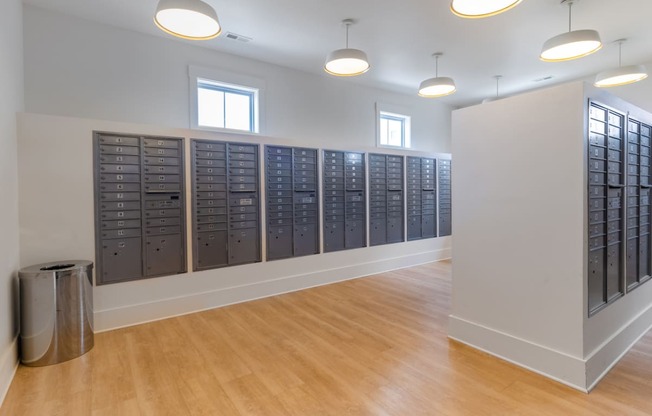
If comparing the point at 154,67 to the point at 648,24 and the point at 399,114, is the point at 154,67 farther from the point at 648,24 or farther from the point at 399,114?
the point at 648,24

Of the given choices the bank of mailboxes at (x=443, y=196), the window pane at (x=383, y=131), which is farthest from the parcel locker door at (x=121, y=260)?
the bank of mailboxes at (x=443, y=196)

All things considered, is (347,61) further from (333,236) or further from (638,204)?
(638,204)

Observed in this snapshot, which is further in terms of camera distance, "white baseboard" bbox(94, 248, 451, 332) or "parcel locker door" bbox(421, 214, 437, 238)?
"parcel locker door" bbox(421, 214, 437, 238)

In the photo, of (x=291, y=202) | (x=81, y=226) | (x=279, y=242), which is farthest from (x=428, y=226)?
(x=81, y=226)

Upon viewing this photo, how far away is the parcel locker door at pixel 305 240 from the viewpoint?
3793 mm

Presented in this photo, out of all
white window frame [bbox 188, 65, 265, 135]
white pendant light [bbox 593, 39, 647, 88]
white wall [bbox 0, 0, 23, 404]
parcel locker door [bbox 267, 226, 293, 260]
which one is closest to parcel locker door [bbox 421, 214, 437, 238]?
parcel locker door [bbox 267, 226, 293, 260]

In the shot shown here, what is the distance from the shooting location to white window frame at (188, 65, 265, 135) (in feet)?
11.6

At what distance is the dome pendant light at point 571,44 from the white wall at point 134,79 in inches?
105

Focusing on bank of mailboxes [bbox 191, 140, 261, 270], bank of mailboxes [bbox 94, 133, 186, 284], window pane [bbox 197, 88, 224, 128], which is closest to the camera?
bank of mailboxes [bbox 94, 133, 186, 284]

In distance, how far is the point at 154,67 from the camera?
3342 mm

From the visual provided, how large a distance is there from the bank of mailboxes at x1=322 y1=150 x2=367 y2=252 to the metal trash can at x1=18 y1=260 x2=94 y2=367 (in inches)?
97.4

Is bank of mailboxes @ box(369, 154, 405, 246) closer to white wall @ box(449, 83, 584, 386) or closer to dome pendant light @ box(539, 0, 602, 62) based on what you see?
white wall @ box(449, 83, 584, 386)

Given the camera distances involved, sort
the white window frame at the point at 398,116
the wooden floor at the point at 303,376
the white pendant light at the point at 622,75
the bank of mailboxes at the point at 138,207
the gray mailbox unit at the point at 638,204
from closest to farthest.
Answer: the wooden floor at the point at 303,376, the gray mailbox unit at the point at 638,204, the bank of mailboxes at the point at 138,207, the white pendant light at the point at 622,75, the white window frame at the point at 398,116

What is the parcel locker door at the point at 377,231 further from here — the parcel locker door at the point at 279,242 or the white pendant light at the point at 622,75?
the white pendant light at the point at 622,75
